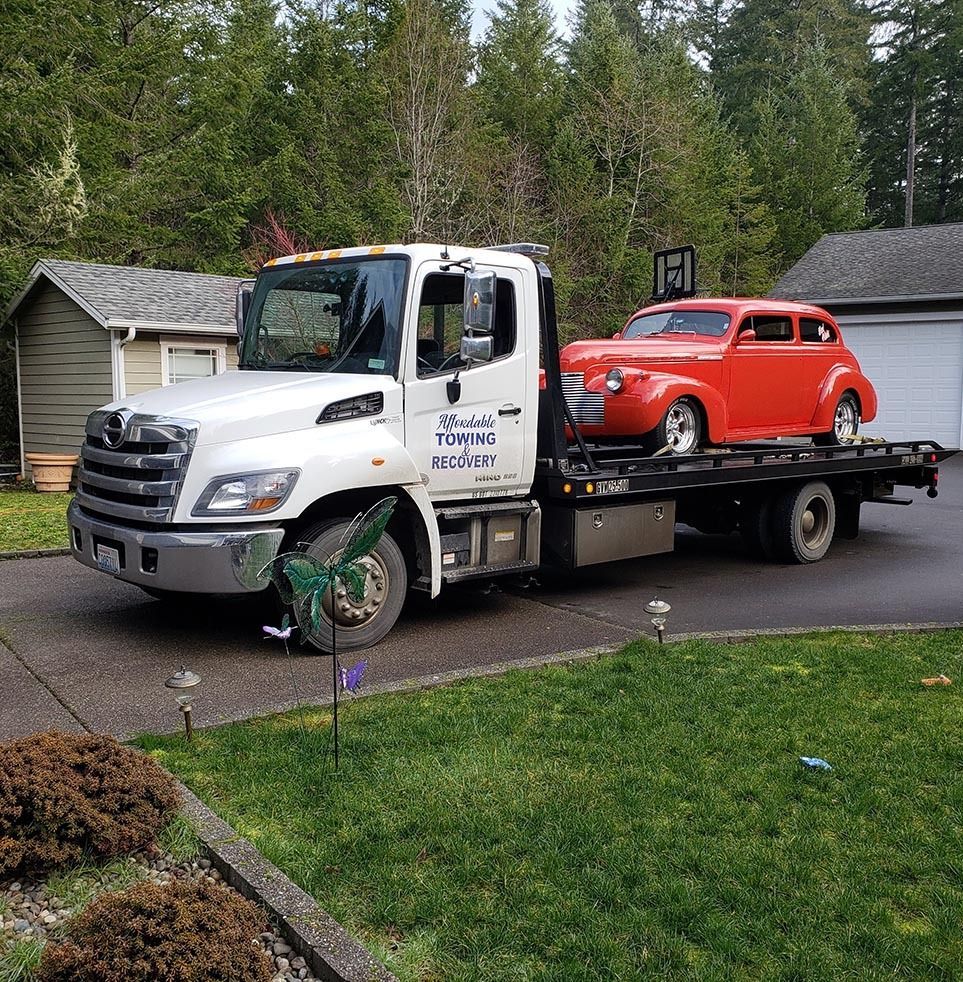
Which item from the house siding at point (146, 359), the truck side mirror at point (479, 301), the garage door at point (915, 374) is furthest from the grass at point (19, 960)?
the garage door at point (915, 374)

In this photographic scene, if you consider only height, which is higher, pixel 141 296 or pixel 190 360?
pixel 141 296

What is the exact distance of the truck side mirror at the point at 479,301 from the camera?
6340 millimetres

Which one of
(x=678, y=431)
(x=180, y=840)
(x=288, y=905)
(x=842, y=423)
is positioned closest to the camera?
(x=288, y=905)

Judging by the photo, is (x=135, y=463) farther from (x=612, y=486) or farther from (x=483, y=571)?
(x=612, y=486)

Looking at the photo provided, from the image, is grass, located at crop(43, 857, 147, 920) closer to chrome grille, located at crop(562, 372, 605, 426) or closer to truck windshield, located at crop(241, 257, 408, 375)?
truck windshield, located at crop(241, 257, 408, 375)

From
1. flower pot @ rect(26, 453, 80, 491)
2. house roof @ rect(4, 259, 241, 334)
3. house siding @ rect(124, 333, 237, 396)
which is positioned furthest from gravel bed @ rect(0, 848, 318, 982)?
flower pot @ rect(26, 453, 80, 491)

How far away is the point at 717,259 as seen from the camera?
35.3 meters

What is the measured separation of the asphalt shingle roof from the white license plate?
9891 mm

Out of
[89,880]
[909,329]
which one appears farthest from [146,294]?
[909,329]

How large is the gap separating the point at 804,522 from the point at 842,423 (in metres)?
1.35

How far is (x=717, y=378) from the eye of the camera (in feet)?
30.3

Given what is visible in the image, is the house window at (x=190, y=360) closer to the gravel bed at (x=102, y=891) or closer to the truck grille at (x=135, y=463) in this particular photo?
the truck grille at (x=135, y=463)

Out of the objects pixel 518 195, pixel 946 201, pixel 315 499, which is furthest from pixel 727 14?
pixel 315 499

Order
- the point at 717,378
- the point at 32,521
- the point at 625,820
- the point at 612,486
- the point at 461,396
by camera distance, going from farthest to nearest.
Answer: the point at 32,521
the point at 717,378
the point at 612,486
the point at 461,396
the point at 625,820
